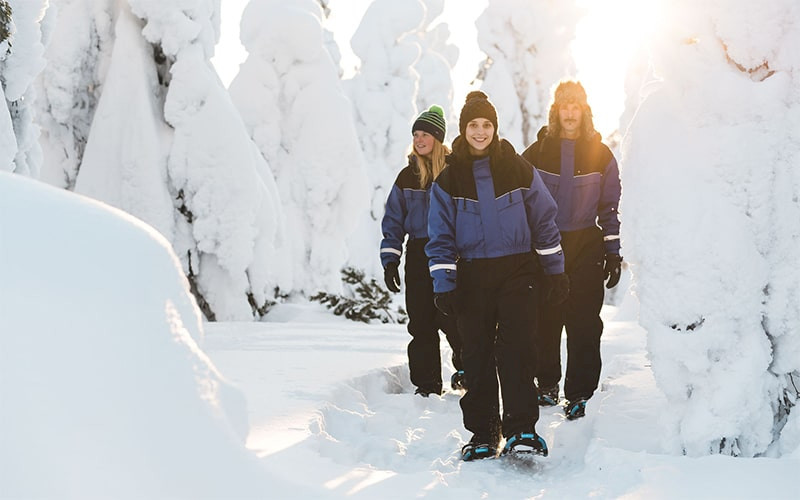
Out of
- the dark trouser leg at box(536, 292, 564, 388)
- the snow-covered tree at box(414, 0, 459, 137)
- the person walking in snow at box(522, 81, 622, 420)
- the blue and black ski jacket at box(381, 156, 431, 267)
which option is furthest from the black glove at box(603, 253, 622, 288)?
the snow-covered tree at box(414, 0, 459, 137)

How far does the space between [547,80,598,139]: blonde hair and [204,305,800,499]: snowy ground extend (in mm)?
1683

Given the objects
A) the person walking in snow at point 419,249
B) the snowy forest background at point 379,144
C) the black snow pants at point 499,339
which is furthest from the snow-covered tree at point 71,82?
the black snow pants at point 499,339

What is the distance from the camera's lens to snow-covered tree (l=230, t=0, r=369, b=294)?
1594 centimetres

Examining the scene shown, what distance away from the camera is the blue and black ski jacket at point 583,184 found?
16.0ft

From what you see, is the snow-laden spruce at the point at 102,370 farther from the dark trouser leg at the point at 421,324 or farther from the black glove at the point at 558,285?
the dark trouser leg at the point at 421,324

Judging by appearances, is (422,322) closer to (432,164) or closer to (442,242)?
(432,164)

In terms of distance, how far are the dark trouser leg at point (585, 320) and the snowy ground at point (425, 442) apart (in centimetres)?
16

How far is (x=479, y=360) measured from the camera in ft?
13.2

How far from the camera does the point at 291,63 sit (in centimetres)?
1617

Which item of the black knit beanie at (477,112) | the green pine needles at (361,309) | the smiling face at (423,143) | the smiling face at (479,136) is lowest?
the green pine needles at (361,309)

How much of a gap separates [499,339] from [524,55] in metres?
26.6

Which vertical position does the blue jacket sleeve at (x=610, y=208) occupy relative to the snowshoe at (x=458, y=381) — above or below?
above

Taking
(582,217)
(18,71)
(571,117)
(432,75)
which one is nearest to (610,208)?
(582,217)

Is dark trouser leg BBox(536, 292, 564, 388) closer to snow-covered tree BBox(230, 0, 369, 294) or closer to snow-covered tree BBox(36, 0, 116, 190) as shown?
snow-covered tree BBox(36, 0, 116, 190)
